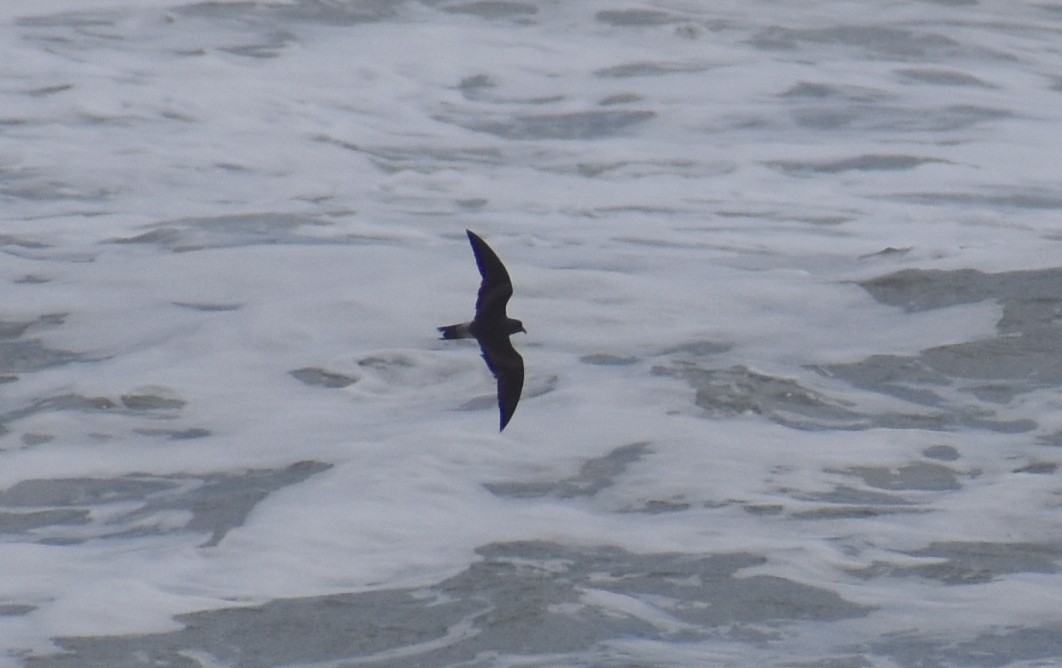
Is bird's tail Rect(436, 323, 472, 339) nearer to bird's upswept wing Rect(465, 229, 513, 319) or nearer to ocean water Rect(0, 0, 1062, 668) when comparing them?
bird's upswept wing Rect(465, 229, 513, 319)

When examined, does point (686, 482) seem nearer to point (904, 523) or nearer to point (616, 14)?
point (904, 523)

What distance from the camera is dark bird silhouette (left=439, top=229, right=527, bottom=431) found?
4.66 m

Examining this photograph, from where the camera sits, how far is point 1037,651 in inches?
175

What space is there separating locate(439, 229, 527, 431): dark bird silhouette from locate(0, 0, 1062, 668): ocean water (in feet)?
1.93

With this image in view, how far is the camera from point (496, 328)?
15.5 feet

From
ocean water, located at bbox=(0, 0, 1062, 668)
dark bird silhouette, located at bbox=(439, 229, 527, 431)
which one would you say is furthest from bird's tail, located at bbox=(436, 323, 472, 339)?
ocean water, located at bbox=(0, 0, 1062, 668)

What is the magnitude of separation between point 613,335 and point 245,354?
5.23ft

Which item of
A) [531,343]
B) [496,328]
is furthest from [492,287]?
[531,343]

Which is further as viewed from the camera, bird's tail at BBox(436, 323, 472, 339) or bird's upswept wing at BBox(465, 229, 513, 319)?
bird's upswept wing at BBox(465, 229, 513, 319)

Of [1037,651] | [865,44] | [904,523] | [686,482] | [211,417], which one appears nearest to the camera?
[1037,651]

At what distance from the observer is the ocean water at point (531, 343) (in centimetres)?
477

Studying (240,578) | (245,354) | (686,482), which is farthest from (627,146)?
(240,578)

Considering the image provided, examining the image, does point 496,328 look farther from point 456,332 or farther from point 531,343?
point 531,343

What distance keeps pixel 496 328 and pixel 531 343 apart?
2.38 m
